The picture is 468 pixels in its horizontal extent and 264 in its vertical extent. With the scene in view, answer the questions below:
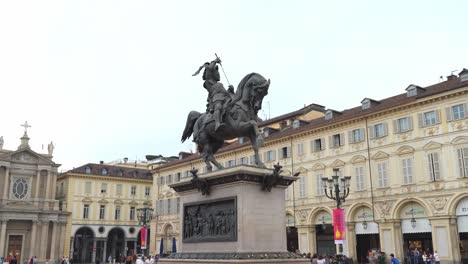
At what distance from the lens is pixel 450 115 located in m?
36.5

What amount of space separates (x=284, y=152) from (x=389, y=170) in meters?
12.0

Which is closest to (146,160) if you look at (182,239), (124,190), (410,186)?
(124,190)

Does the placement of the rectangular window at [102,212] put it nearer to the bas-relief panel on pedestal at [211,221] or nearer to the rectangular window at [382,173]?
the rectangular window at [382,173]

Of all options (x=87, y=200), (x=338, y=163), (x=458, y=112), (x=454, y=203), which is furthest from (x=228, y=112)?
(x=87, y=200)

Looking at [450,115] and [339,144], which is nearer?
[450,115]

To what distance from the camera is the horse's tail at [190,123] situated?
15070 millimetres

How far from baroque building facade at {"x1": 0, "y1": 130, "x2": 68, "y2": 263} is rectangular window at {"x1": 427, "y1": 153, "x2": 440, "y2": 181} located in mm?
49979

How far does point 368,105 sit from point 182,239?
110 feet

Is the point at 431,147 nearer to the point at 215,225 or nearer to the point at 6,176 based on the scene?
the point at 215,225

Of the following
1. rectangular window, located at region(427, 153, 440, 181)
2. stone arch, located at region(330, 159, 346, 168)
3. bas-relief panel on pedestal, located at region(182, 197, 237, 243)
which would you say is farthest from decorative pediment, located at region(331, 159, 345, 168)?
bas-relief panel on pedestal, located at region(182, 197, 237, 243)

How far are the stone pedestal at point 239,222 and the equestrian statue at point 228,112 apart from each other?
85 cm

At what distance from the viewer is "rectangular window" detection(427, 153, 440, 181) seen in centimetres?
3678

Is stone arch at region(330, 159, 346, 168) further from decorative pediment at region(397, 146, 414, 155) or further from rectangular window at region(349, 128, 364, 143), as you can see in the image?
decorative pediment at region(397, 146, 414, 155)

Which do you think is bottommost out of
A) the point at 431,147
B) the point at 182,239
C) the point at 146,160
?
the point at 182,239
